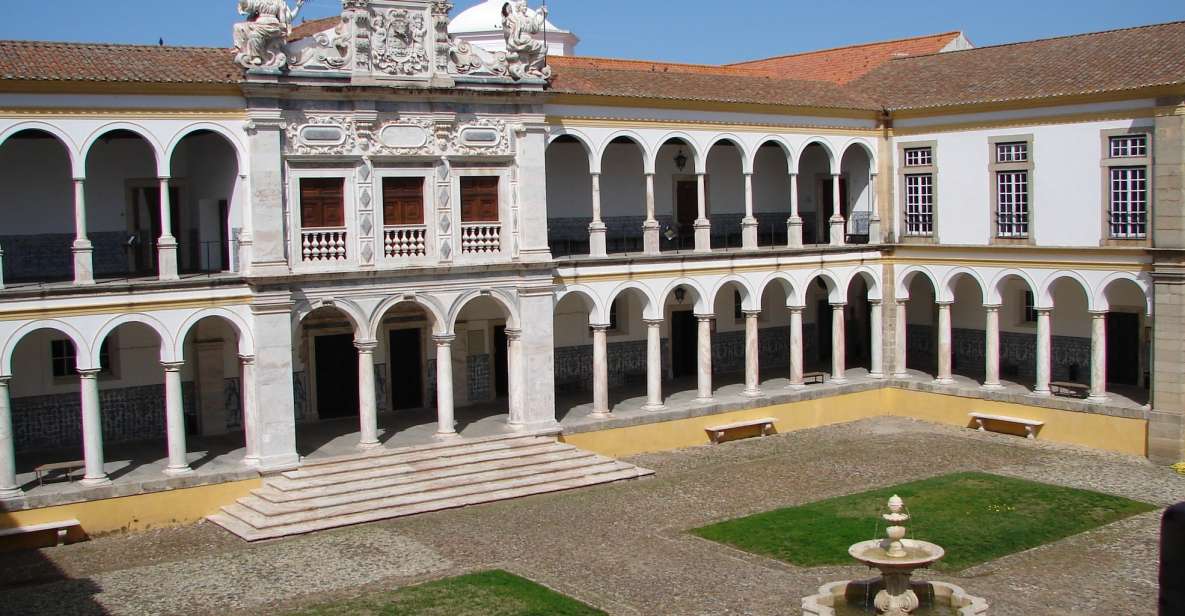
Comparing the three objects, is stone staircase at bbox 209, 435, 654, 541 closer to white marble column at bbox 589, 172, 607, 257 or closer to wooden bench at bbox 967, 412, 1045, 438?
white marble column at bbox 589, 172, 607, 257

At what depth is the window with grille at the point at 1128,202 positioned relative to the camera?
77.2ft

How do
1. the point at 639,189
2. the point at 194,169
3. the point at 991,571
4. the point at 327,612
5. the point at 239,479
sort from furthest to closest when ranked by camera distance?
the point at 639,189
the point at 194,169
the point at 239,479
the point at 991,571
the point at 327,612

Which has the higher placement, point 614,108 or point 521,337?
point 614,108

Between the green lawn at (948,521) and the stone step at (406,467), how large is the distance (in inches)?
180

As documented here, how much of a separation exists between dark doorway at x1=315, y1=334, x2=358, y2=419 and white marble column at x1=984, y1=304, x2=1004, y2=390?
13.1 m

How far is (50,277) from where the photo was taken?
2077 centimetres

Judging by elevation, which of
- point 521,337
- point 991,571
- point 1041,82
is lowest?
point 991,571

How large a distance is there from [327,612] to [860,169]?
17936mm

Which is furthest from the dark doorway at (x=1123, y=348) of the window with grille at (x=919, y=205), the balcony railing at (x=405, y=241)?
the balcony railing at (x=405, y=241)

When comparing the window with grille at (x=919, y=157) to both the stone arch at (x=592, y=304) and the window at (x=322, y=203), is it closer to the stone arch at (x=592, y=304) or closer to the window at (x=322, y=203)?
the stone arch at (x=592, y=304)

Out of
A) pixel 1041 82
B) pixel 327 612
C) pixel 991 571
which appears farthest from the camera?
pixel 1041 82

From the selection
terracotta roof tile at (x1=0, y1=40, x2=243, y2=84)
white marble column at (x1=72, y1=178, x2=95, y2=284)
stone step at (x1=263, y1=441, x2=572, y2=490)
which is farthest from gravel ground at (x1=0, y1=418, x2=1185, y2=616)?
terracotta roof tile at (x1=0, y1=40, x2=243, y2=84)

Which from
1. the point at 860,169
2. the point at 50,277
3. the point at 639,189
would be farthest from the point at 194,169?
the point at 860,169

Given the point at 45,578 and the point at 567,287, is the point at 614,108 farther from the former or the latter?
the point at 45,578
